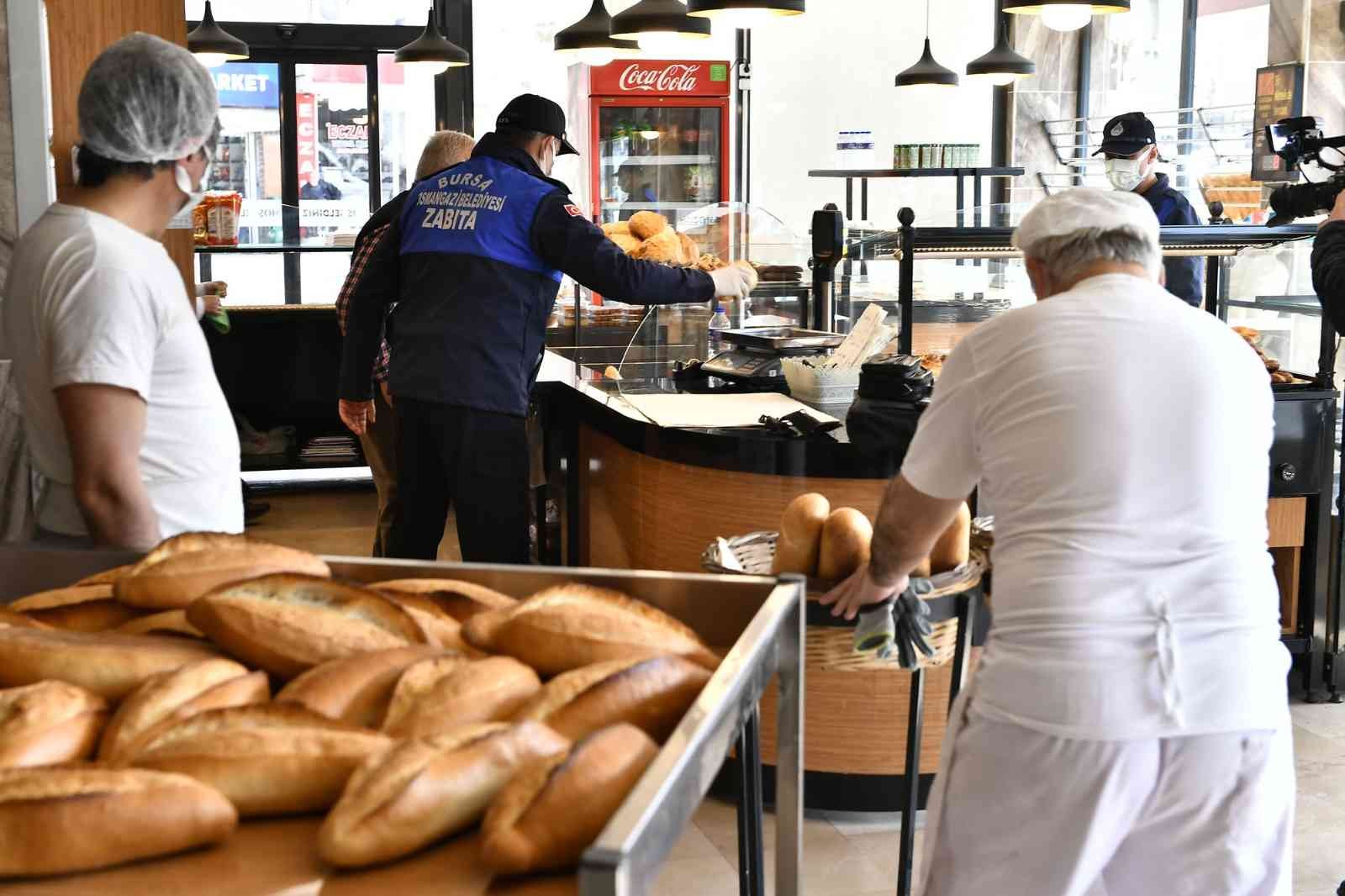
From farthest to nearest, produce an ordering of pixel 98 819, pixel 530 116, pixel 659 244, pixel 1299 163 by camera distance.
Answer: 1. pixel 659 244
2. pixel 530 116
3. pixel 1299 163
4. pixel 98 819

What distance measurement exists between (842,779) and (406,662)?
2.61 meters

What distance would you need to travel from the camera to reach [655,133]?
10438 mm

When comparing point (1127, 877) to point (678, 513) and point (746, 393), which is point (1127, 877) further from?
point (746, 393)

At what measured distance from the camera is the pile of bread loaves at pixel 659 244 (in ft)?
18.8

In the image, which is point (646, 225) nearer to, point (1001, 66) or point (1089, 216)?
point (1001, 66)

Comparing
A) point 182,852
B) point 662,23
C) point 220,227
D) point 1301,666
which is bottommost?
point 1301,666

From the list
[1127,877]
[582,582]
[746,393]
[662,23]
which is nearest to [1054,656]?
[1127,877]

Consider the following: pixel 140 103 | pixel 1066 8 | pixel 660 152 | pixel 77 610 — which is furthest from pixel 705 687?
pixel 660 152

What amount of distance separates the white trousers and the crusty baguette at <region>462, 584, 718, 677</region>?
0.96m

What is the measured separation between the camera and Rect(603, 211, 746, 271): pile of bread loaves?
5742 mm

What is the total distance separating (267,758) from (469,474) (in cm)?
323

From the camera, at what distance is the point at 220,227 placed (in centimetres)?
728

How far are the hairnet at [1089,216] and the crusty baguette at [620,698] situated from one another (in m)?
1.30

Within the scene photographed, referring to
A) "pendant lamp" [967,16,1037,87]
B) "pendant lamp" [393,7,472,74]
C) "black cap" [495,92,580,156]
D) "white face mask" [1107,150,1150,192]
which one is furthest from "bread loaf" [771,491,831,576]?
"pendant lamp" [967,16,1037,87]
